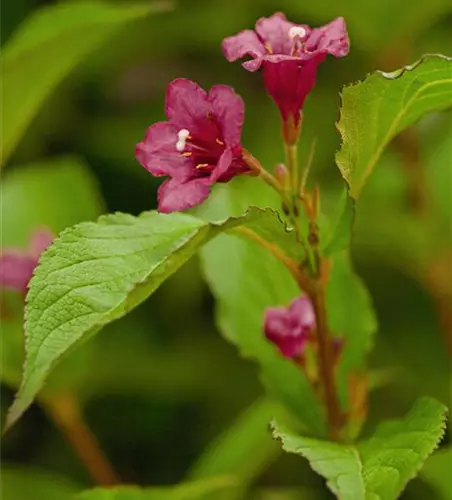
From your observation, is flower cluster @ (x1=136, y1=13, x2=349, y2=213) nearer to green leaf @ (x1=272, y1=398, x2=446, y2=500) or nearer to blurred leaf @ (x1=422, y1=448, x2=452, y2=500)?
green leaf @ (x1=272, y1=398, x2=446, y2=500)

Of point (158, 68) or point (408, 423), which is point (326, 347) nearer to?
point (408, 423)

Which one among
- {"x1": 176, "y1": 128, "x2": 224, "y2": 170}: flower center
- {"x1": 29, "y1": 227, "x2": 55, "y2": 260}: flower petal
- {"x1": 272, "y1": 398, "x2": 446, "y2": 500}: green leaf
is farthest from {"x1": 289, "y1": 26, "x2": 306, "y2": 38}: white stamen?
{"x1": 29, "y1": 227, "x2": 55, "y2": 260}: flower petal

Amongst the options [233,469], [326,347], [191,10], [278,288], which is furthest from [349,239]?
[191,10]

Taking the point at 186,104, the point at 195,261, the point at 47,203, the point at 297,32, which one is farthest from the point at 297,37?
the point at 195,261

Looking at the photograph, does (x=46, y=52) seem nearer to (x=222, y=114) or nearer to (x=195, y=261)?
(x=222, y=114)

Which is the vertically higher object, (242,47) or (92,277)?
(242,47)

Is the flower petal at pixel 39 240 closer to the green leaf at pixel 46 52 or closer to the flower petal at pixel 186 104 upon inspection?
the green leaf at pixel 46 52
